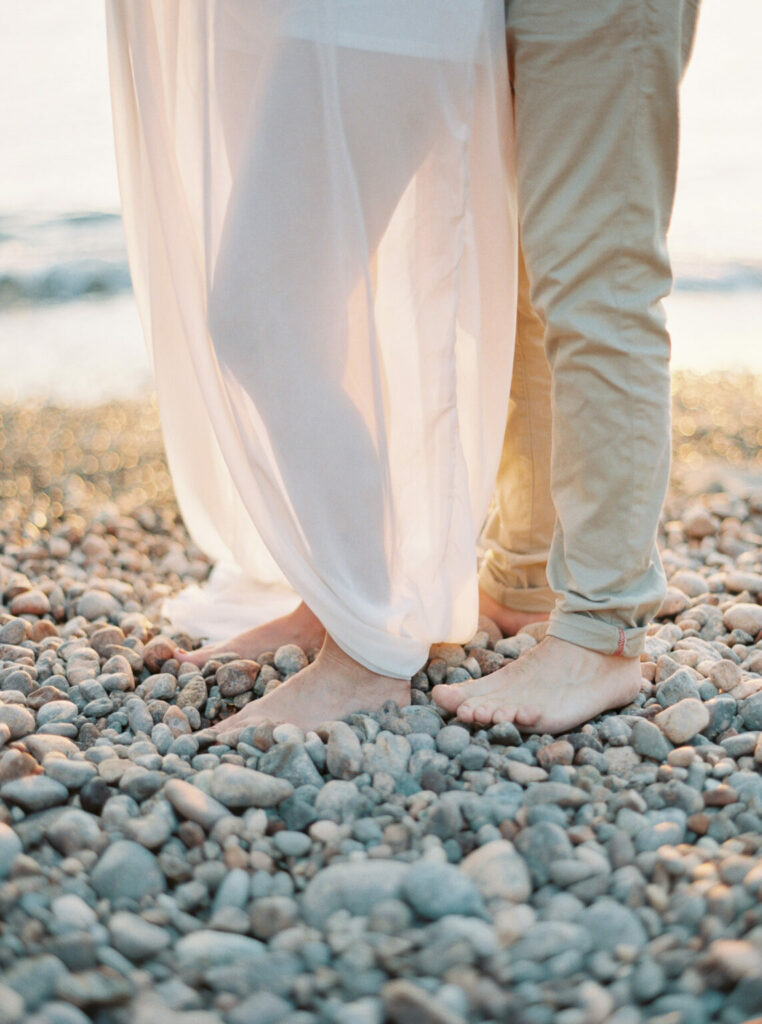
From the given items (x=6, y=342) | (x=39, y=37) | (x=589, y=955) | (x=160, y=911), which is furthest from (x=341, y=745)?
(x=39, y=37)

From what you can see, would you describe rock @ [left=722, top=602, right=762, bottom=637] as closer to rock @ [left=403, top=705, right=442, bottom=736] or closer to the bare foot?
the bare foot

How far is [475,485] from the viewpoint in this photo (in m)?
1.84

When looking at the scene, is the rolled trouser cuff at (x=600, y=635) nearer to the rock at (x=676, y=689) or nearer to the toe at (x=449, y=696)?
the rock at (x=676, y=689)

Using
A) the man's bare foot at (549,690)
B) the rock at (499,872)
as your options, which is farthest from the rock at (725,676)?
the rock at (499,872)

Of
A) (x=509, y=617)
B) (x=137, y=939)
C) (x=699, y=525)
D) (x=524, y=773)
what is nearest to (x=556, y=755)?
(x=524, y=773)

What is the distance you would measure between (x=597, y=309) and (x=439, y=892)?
925mm

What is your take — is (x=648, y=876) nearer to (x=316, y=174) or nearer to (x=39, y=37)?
(x=316, y=174)

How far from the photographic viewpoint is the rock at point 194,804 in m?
1.28

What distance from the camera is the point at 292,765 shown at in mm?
1421

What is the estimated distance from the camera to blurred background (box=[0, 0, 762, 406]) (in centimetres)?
589

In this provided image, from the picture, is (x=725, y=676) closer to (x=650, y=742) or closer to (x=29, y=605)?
(x=650, y=742)

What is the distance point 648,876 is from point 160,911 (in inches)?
23.8

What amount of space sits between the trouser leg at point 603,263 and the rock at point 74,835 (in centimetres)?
84

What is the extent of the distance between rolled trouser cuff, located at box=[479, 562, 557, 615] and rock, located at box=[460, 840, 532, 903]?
875mm
